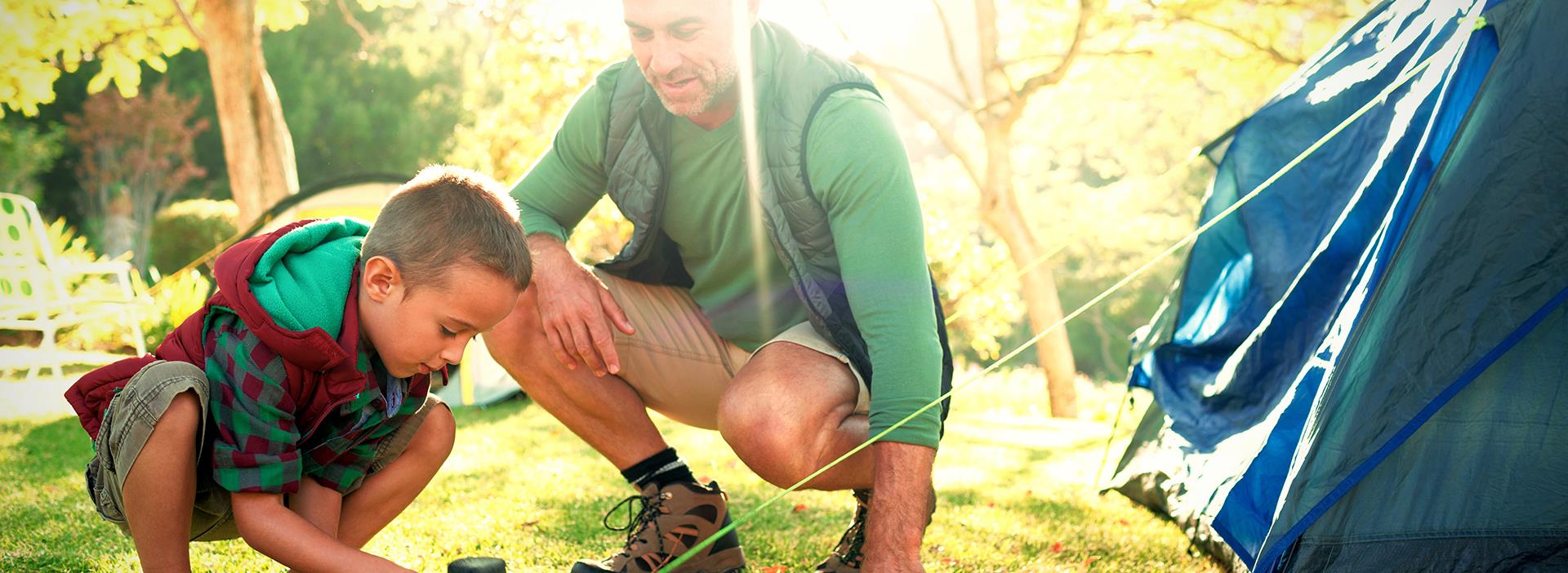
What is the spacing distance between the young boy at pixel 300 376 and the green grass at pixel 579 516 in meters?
0.71

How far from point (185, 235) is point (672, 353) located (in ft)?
33.5

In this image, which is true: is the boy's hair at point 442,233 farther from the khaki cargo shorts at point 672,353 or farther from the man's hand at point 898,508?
the khaki cargo shorts at point 672,353

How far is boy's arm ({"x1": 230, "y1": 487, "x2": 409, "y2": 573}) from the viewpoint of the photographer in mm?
1427

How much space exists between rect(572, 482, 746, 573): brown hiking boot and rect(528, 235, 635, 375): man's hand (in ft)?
0.90

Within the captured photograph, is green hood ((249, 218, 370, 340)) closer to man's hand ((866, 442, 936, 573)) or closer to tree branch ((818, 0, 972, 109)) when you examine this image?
man's hand ((866, 442, 936, 573))

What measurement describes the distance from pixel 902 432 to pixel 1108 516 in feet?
4.21

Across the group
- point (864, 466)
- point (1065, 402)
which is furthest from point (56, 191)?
point (864, 466)

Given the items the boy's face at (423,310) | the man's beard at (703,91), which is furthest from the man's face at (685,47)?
the boy's face at (423,310)

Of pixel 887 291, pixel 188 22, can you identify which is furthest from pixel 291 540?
pixel 188 22

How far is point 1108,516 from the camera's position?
2.86 meters

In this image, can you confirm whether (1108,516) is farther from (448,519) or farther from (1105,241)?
(1105,241)

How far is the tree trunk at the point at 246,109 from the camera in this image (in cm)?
712

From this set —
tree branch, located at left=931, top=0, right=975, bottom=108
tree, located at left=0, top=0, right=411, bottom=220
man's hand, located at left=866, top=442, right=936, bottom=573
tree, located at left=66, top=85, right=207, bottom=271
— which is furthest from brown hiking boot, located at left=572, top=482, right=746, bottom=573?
tree, located at left=66, top=85, right=207, bottom=271

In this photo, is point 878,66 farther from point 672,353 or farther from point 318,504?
point 318,504
